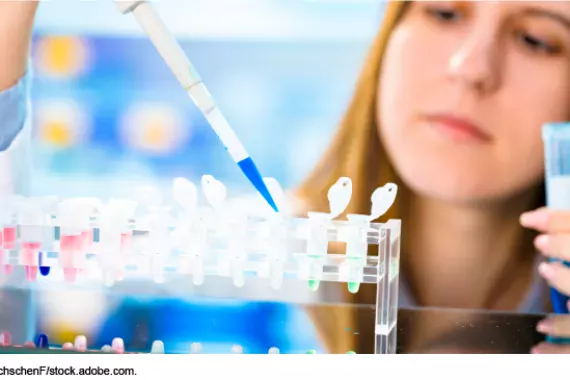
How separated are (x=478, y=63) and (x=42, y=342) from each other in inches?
25.9

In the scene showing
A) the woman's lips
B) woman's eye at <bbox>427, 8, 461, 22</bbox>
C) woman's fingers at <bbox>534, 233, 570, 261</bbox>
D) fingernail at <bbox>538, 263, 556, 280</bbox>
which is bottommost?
fingernail at <bbox>538, 263, 556, 280</bbox>

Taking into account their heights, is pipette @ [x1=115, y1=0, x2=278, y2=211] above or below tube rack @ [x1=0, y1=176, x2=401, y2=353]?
above

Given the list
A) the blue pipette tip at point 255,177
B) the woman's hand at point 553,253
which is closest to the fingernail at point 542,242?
the woman's hand at point 553,253

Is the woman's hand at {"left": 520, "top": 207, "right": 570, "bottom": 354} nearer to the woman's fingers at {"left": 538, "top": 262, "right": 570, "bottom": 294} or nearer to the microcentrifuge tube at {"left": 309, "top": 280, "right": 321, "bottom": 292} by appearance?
the woman's fingers at {"left": 538, "top": 262, "right": 570, "bottom": 294}

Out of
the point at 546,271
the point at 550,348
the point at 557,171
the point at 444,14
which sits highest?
the point at 444,14

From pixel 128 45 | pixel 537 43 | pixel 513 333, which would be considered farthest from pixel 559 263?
pixel 128 45

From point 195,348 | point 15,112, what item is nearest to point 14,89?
point 15,112

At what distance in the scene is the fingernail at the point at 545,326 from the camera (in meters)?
0.81

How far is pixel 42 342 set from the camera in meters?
0.80

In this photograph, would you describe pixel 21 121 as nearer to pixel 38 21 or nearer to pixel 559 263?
pixel 38 21

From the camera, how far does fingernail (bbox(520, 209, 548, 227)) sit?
0.80m

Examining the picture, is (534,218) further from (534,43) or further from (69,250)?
(69,250)

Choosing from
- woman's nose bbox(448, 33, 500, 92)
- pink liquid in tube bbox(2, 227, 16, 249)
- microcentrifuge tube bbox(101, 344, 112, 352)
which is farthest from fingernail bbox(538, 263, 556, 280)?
pink liquid in tube bbox(2, 227, 16, 249)
